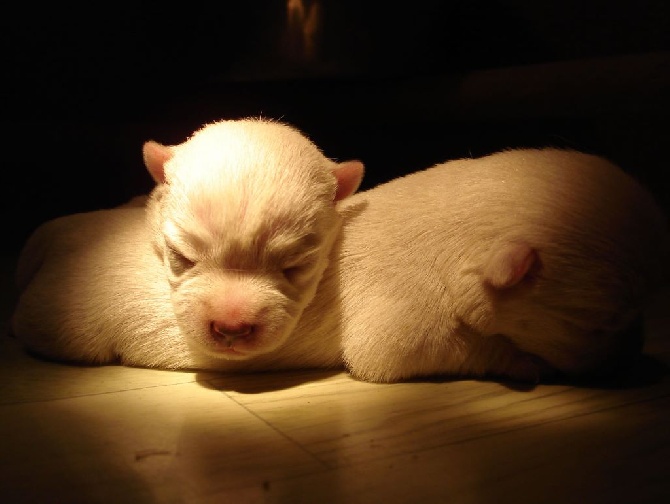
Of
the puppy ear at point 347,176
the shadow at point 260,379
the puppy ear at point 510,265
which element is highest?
the puppy ear at point 347,176

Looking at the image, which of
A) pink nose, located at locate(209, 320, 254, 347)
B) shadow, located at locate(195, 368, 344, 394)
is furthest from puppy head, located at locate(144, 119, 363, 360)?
shadow, located at locate(195, 368, 344, 394)

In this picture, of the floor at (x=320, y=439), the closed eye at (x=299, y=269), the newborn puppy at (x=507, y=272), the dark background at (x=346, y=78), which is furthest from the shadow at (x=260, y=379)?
the dark background at (x=346, y=78)

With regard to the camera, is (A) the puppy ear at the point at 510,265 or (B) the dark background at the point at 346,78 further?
(B) the dark background at the point at 346,78

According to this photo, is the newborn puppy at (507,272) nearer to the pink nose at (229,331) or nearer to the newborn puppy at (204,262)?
the newborn puppy at (204,262)

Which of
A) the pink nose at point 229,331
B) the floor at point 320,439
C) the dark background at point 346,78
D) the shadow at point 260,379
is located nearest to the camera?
the floor at point 320,439

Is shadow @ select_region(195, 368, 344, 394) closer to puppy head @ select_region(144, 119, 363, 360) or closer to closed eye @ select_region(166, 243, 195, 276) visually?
puppy head @ select_region(144, 119, 363, 360)

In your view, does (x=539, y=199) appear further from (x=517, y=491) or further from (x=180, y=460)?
(x=180, y=460)

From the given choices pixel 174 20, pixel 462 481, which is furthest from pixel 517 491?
pixel 174 20
